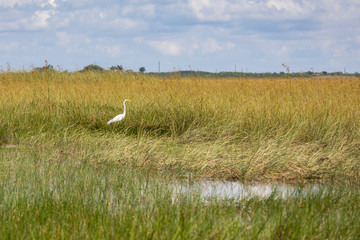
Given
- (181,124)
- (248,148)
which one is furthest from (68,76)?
(248,148)

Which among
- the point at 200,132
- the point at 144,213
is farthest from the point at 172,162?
the point at 144,213

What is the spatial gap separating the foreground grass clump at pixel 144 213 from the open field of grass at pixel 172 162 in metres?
0.01

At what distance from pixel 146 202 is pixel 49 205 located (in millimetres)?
868

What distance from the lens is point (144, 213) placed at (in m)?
3.45

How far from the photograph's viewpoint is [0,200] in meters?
3.94

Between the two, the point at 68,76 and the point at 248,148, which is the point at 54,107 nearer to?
the point at 248,148

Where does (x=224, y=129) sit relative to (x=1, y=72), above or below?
below

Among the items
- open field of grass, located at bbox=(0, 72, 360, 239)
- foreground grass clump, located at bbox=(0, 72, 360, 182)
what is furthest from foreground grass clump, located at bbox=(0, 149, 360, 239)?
foreground grass clump, located at bbox=(0, 72, 360, 182)

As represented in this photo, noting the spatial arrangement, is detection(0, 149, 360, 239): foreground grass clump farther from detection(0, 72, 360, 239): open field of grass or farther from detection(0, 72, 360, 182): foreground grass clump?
detection(0, 72, 360, 182): foreground grass clump

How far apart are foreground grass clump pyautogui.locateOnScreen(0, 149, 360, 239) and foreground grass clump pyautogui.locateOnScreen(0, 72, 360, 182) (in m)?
1.02

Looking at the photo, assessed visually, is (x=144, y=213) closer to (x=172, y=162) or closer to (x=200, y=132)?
(x=172, y=162)

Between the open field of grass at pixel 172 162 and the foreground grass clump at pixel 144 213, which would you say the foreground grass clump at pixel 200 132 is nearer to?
the open field of grass at pixel 172 162

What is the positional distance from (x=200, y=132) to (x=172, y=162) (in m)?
1.96

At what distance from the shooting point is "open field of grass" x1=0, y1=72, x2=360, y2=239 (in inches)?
126
